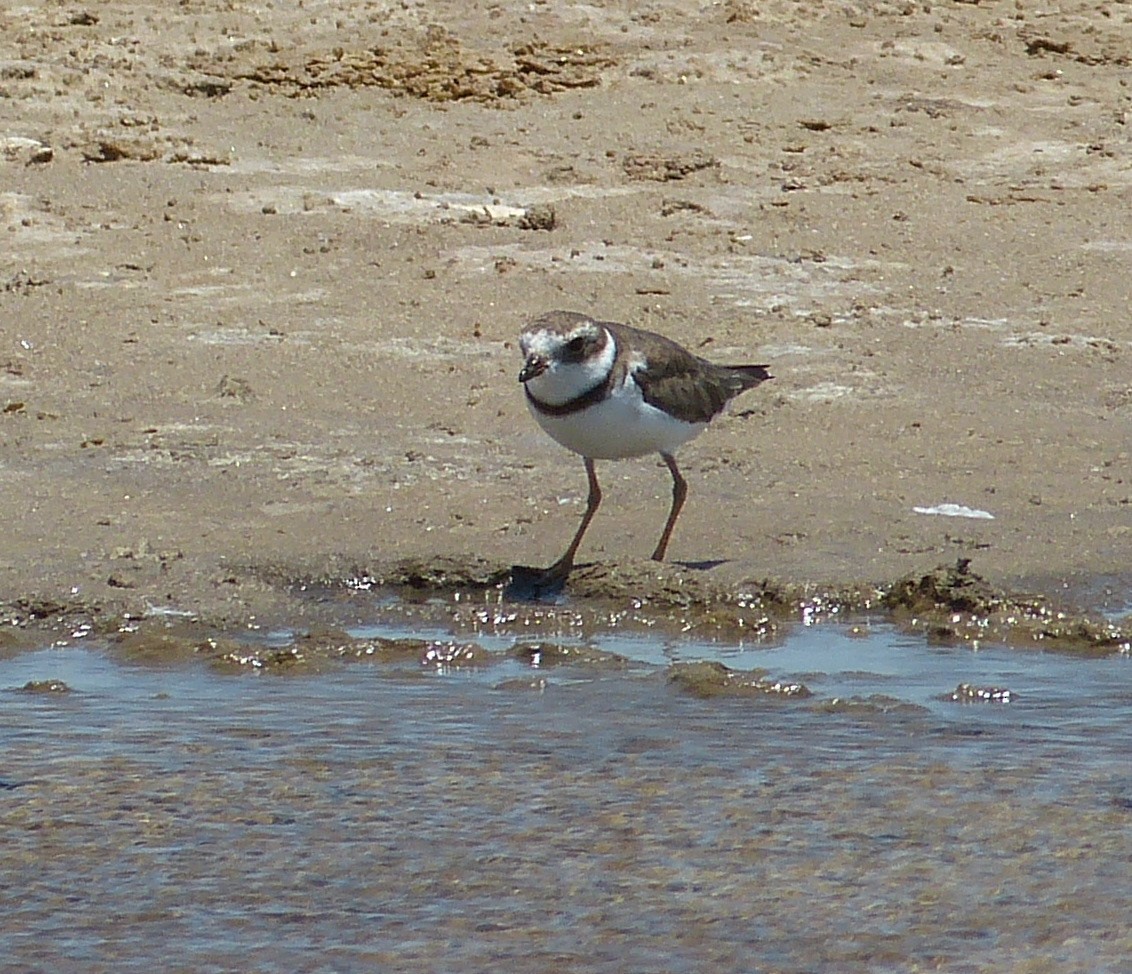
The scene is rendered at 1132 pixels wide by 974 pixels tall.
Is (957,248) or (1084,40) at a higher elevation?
(1084,40)

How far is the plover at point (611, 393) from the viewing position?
740cm

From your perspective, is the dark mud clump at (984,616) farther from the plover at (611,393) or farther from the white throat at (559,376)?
the white throat at (559,376)

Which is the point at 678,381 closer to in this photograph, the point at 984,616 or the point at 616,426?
the point at 616,426

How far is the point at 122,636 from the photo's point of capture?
7.20 meters

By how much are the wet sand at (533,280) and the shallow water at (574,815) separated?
2.90ft

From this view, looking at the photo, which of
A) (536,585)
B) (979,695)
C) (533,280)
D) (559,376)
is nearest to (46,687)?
(536,585)

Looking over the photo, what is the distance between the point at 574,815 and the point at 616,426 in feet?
6.75

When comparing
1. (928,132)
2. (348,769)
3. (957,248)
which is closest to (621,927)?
(348,769)

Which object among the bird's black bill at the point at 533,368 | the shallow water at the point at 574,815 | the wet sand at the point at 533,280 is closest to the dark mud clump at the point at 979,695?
the shallow water at the point at 574,815

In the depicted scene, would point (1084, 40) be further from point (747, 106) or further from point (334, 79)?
point (334, 79)

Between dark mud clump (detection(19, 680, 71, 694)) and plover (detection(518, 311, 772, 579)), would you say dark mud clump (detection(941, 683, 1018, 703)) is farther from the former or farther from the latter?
dark mud clump (detection(19, 680, 71, 694))

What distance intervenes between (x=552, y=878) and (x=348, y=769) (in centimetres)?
94

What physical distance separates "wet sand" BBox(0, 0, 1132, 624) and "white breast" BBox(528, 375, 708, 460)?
17.7 inches

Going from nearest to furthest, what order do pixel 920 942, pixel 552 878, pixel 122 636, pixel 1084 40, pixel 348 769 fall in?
pixel 920 942, pixel 552 878, pixel 348 769, pixel 122 636, pixel 1084 40
